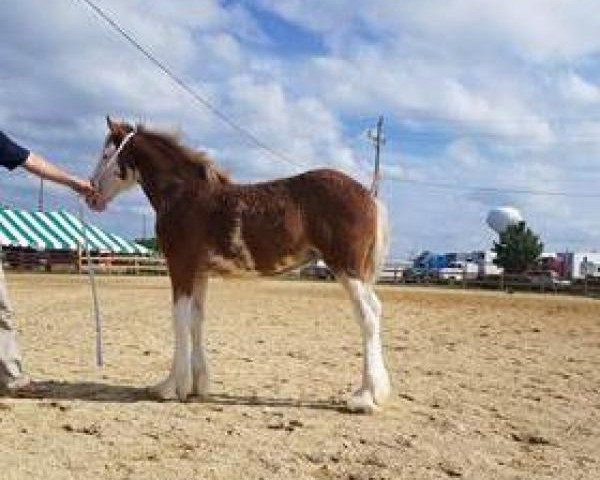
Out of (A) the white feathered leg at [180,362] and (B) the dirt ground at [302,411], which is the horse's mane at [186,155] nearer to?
(A) the white feathered leg at [180,362]

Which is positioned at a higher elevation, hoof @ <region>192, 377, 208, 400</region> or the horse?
the horse

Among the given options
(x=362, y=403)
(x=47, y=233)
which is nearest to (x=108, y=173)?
(x=362, y=403)

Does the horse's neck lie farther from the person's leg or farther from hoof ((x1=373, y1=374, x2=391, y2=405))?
hoof ((x1=373, y1=374, x2=391, y2=405))

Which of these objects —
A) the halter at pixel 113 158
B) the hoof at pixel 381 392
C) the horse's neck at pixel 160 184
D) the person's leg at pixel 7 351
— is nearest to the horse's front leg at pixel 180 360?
the horse's neck at pixel 160 184

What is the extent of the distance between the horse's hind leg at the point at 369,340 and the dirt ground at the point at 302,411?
23cm

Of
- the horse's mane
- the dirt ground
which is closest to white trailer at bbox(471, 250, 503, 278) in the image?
the dirt ground

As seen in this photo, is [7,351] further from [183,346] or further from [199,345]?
[199,345]

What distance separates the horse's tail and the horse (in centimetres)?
1

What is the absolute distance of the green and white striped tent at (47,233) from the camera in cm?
5182

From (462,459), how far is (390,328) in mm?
10692

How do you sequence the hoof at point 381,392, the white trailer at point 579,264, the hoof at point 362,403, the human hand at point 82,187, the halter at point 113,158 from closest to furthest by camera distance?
the hoof at point 362,403 → the hoof at point 381,392 → the human hand at point 82,187 → the halter at point 113,158 → the white trailer at point 579,264

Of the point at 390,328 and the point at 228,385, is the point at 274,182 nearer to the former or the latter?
the point at 228,385

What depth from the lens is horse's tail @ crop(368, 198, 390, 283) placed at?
8.70 m

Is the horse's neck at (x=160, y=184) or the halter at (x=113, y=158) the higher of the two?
the halter at (x=113, y=158)
